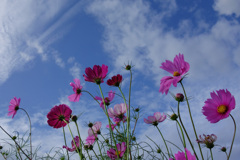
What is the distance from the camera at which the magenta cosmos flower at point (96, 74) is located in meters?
1.19

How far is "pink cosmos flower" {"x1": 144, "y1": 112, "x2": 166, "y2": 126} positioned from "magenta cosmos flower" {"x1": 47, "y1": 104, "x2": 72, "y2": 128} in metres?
0.50

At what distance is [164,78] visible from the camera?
2.86 feet

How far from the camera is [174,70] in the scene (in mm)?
891

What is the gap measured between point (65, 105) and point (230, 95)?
761 millimetres

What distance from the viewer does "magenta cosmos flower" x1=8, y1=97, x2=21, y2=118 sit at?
76.5 inches

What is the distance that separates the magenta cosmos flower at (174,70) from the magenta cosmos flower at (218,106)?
5.9 inches

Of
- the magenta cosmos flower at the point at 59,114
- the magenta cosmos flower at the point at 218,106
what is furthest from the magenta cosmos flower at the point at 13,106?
the magenta cosmos flower at the point at 218,106

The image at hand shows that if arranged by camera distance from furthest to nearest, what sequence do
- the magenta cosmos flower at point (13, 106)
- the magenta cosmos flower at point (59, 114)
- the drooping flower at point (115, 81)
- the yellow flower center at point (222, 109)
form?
the magenta cosmos flower at point (13, 106)
the drooping flower at point (115, 81)
the magenta cosmos flower at point (59, 114)
the yellow flower center at point (222, 109)

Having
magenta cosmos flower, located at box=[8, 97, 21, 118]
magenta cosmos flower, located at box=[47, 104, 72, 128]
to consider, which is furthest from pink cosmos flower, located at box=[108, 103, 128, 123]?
magenta cosmos flower, located at box=[8, 97, 21, 118]

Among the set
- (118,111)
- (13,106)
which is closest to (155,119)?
(118,111)

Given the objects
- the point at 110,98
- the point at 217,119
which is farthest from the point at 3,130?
the point at 217,119

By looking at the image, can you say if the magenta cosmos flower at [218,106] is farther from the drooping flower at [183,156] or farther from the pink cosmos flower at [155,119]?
the pink cosmos flower at [155,119]

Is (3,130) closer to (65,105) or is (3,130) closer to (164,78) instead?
(65,105)

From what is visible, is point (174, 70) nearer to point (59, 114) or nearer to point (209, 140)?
point (209, 140)
